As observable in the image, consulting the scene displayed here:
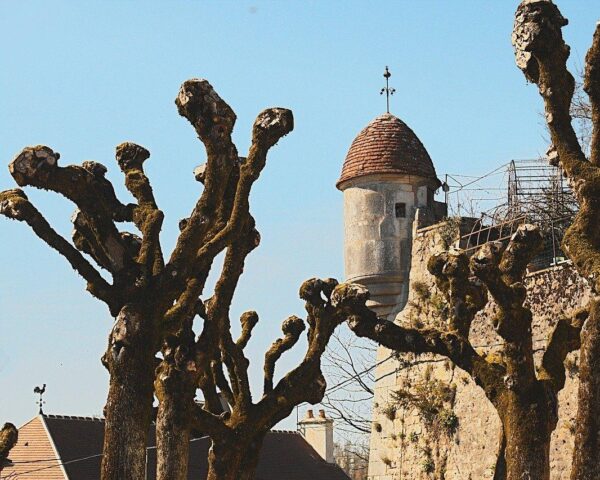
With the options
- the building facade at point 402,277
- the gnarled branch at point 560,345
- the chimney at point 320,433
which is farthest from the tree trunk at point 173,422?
the chimney at point 320,433

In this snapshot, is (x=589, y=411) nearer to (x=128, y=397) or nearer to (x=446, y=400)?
(x=128, y=397)

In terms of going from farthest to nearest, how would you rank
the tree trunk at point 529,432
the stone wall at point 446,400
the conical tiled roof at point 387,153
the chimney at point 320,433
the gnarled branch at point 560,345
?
the chimney at point 320,433 < the conical tiled roof at point 387,153 < the stone wall at point 446,400 < the gnarled branch at point 560,345 < the tree trunk at point 529,432

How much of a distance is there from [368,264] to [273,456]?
876 cm

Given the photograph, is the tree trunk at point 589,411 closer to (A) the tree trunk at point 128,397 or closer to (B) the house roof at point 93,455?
(A) the tree trunk at point 128,397

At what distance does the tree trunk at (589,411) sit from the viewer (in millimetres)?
10117

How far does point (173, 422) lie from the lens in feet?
42.3

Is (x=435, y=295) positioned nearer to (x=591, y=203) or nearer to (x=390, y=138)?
(x=390, y=138)

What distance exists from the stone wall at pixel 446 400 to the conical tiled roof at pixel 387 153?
149cm

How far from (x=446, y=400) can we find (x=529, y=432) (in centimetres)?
1404

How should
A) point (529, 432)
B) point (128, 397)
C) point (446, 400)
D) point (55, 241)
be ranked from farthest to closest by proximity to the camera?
point (446, 400) → point (55, 241) → point (529, 432) → point (128, 397)

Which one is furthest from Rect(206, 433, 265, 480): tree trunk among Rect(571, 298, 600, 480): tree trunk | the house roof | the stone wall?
the house roof

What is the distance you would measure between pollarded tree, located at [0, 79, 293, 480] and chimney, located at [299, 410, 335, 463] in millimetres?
22479

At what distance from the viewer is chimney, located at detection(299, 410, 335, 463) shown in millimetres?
35500

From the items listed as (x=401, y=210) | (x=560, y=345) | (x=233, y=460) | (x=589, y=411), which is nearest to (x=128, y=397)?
(x=233, y=460)
